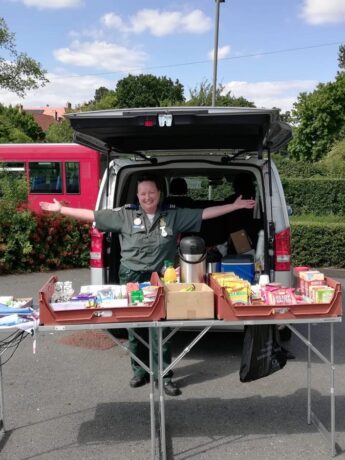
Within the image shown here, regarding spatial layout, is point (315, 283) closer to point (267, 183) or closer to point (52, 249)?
point (267, 183)

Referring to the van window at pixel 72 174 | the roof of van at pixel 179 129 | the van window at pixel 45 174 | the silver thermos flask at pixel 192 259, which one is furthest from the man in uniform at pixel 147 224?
the van window at pixel 45 174

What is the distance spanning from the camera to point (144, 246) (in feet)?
13.3

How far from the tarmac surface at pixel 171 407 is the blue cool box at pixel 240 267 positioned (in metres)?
0.93

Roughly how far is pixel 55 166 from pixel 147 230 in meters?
12.2

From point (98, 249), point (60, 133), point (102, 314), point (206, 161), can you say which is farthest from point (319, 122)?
point (102, 314)

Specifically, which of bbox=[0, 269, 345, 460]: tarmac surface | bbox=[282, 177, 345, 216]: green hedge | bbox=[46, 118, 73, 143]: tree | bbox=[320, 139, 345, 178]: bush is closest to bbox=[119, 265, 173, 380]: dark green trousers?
bbox=[0, 269, 345, 460]: tarmac surface

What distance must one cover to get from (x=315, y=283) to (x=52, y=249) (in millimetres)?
6957

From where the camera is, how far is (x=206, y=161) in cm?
521

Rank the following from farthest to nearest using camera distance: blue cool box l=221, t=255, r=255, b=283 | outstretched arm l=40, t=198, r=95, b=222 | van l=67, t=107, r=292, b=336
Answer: blue cool box l=221, t=255, r=255, b=283 → outstretched arm l=40, t=198, r=95, b=222 → van l=67, t=107, r=292, b=336

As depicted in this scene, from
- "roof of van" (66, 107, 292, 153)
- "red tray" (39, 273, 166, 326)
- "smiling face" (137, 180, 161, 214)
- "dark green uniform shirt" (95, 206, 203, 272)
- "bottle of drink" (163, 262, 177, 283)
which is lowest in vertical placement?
"red tray" (39, 273, 166, 326)

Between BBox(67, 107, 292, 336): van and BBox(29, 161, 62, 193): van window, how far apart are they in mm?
10374

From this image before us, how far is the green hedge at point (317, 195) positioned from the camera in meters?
17.5

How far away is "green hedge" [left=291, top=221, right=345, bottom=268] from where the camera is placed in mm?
9664

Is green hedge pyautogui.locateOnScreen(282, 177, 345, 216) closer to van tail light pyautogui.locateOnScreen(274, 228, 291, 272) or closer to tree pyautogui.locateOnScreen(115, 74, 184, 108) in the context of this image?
van tail light pyautogui.locateOnScreen(274, 228, 291, 272)
